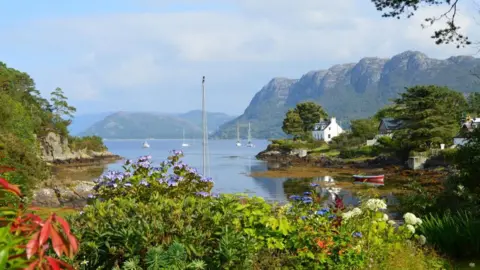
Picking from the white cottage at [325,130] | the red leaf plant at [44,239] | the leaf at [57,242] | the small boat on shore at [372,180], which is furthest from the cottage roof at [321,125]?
the leaf at [57,242]

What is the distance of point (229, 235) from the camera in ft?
15.4

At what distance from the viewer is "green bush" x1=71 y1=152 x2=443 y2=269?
15.3 ft

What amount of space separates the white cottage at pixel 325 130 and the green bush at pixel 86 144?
42.1 metres

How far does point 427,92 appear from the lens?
5288 cm

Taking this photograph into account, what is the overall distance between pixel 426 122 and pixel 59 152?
52.5m

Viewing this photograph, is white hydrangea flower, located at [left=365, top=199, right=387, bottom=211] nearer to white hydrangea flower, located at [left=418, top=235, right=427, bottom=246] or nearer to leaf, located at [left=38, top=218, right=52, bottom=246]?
white hydrangea flower, located at [left=418, top=235, right=427, bottom=246]

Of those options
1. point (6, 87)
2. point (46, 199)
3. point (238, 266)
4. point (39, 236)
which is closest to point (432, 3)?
point (238, 266)

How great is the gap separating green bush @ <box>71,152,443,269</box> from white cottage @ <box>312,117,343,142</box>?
94.7m

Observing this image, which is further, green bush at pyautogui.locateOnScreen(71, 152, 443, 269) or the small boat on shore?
the small boat on shore

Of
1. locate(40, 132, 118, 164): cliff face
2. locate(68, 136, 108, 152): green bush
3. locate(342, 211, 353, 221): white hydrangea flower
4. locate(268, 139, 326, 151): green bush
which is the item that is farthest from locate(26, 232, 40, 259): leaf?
locate(68, 136, 108, 152): green bush

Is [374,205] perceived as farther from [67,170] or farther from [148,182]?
[67,170]

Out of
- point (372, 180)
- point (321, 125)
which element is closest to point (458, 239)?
point (372, 180)

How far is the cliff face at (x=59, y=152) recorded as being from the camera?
7296cm

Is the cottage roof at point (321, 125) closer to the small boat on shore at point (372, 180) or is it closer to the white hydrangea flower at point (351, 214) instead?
the small boat on shore at point (372, 180)
